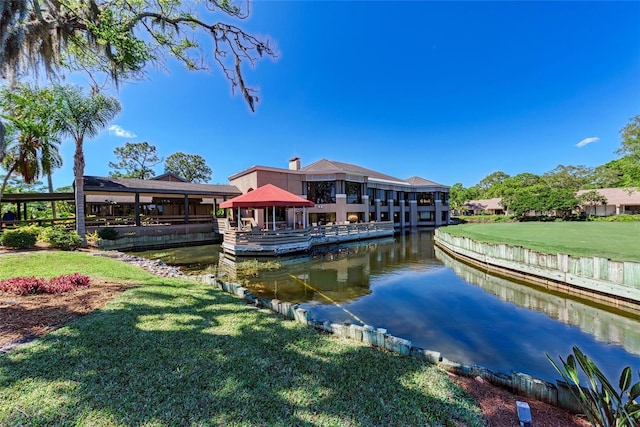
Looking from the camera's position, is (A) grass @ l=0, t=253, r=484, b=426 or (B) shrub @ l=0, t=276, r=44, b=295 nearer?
(A) grass @ l=0, t=253, r=484, b=426

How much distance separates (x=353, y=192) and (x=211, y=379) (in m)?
26.1

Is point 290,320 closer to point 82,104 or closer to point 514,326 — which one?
point 514,326

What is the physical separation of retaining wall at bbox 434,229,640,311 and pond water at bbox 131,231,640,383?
20.6 inches

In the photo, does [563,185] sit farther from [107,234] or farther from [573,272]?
[107,234]

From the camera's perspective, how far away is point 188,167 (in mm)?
45188

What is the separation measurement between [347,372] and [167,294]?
4800mm

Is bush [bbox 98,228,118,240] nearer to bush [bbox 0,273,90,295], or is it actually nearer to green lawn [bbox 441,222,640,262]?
bush [bbox 0,273,90,295]

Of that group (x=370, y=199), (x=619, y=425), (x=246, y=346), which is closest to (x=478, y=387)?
(x=619, y=425)

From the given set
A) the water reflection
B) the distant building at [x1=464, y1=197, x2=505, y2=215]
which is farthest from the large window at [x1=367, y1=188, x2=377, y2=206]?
the distant building at [x1=464, y1=197, x2=505, y2=215]

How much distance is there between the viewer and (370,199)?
104 feet

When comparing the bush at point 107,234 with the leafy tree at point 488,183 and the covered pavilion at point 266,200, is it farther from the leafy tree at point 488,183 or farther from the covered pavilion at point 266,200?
the leafy tree at point 488,183

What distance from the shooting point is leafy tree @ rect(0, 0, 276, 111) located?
16.4ft

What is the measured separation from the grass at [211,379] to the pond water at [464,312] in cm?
229

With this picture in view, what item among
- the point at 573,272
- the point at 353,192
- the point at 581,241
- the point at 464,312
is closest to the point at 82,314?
the point at 464,312
